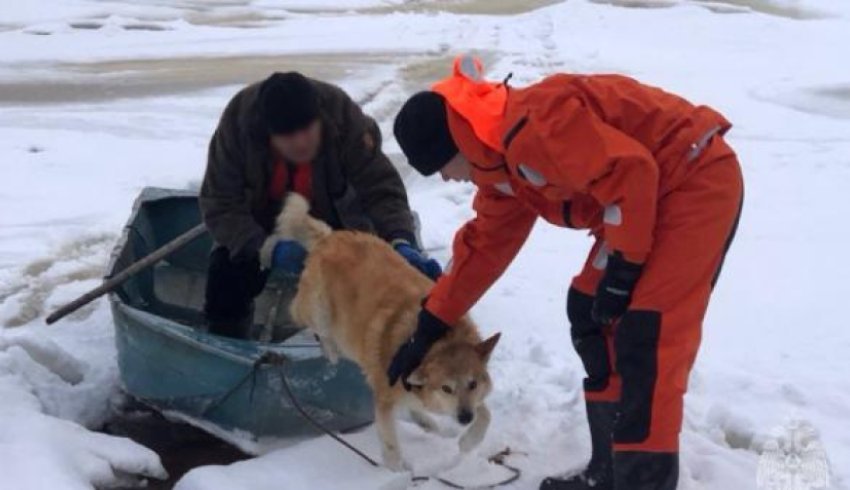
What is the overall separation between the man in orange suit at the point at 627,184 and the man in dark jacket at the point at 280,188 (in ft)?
5.02

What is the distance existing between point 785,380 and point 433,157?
2.78 metres

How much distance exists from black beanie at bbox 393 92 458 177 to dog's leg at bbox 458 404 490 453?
140 cm

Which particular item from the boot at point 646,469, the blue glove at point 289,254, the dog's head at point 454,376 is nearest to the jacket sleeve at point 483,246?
the dog's head at point 454,376

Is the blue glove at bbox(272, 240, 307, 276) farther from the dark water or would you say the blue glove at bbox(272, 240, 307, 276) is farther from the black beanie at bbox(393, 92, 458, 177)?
the black beanie at bbox(393, 92, 458, 177)

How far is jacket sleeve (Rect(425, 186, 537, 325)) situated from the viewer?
11.8ft

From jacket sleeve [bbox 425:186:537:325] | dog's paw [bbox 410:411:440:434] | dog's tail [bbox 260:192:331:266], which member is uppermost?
jacket sleeve [bbox 425:186:537:325]

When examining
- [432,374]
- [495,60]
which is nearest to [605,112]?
[432,374]

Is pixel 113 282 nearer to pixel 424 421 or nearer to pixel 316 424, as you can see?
pixel 316 424

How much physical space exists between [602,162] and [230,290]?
2894 mm

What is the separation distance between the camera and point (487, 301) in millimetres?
6176

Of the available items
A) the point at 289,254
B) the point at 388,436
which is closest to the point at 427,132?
the point at 388,436

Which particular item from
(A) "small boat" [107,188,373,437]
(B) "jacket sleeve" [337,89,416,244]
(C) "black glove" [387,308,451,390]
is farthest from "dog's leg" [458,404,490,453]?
(B) "jacket sleeve" [337,89,416,244]

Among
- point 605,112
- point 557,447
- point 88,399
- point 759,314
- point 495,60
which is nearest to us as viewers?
point 605,112

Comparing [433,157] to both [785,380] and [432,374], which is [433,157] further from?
[785,380]
